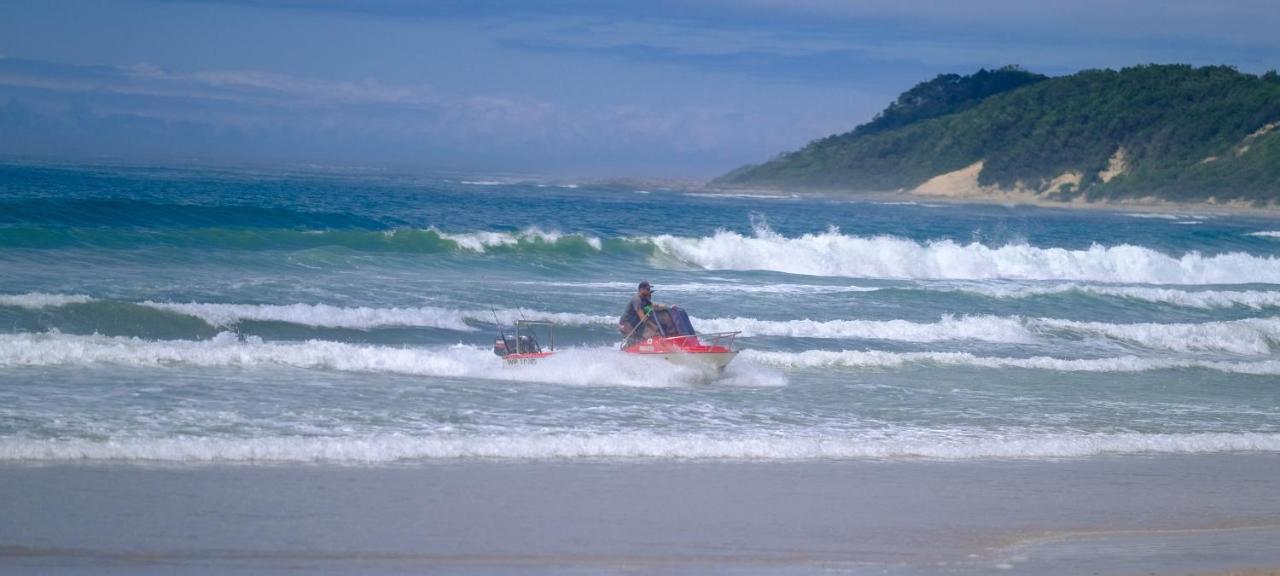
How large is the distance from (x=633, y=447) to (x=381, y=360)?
524cm

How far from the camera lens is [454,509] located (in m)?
9.34

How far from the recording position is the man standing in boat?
1652cm

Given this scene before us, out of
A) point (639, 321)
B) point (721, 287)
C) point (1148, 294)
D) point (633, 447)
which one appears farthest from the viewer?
point (1148, 294)

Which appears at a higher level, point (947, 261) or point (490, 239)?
point (490, 239)

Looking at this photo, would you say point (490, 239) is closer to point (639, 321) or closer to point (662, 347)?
point (639, 321)

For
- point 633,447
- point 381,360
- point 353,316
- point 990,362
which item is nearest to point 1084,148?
point 990,362

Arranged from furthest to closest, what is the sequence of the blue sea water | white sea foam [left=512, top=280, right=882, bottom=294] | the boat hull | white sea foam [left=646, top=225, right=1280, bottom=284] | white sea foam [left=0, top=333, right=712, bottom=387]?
white sea foam [left=646, top=225, right=1280, bottom=284] → white sea foam [left=512, top=280, right=882, bottom=294] → the boat hull → white sea foam [left=0, top=333, right=712, bottom=387] → the blue sea water

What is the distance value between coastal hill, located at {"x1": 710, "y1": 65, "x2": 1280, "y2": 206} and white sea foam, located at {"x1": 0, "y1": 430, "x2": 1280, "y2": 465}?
7446cm

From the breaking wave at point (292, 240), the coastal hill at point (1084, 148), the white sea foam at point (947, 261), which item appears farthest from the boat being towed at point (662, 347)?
the coastal hill at point (1084, 148)

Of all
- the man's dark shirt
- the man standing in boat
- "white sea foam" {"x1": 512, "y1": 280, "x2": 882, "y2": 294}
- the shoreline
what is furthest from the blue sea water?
the shoreline

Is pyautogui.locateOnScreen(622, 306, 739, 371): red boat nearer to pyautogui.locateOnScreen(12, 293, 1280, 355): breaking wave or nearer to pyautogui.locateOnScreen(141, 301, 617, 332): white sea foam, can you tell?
pyautogui.locateOnScreen(141, 301, 617, 332): white sea foam

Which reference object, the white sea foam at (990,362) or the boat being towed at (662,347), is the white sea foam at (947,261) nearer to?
the white sea foam at (990,362)

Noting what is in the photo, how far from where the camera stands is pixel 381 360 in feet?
52.0

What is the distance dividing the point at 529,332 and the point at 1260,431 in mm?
8952
